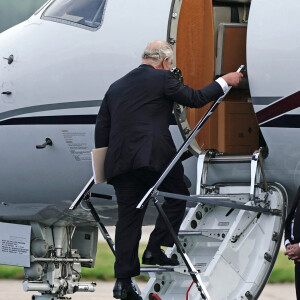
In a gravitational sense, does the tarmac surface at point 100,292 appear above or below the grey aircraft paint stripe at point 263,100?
below

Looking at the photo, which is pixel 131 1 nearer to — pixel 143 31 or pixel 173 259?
pixel 143 31

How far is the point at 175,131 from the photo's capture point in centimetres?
995

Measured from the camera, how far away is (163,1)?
1006 cm

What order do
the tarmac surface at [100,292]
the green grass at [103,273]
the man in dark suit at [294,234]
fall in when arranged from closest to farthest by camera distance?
1. the man in dark suit at [294,234]
2. the tarmac surface at [100,292]
3. the green grass at [103,273]

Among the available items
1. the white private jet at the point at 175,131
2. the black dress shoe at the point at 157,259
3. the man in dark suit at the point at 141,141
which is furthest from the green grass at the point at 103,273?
the man in dark suit at the point at 141,141

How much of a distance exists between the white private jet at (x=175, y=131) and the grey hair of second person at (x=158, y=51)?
2.17 ft

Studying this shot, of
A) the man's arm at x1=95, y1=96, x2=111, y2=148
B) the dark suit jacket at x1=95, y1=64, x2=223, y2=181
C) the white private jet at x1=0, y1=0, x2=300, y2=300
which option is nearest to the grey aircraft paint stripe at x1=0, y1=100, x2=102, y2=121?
the white private jet at x1=0, y1=0, x2=300, y2=300

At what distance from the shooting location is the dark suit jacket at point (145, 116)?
9.08 meters

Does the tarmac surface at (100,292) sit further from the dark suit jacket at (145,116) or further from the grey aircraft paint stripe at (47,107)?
the dark suit jacket at (145,116)

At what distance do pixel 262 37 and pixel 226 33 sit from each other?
83 centimetres

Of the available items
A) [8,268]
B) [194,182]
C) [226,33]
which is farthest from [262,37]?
[8,268]

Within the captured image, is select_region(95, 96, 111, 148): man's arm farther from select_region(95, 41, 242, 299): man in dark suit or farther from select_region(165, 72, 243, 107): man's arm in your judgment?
select_region(165, 72, 243, 107): man's arm

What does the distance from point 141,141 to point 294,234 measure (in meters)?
1.38

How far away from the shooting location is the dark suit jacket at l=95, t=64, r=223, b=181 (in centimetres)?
908
